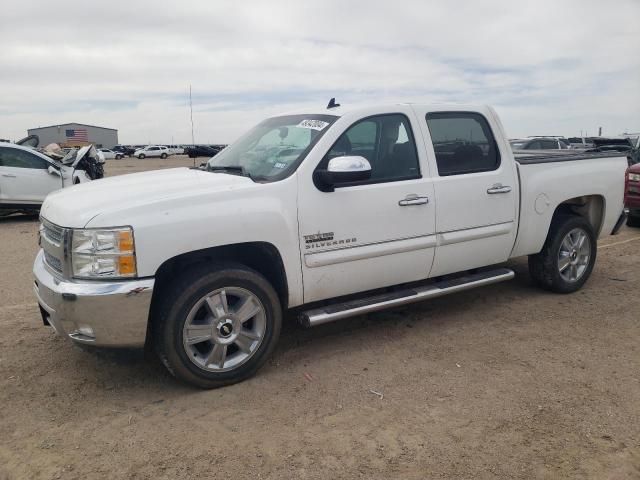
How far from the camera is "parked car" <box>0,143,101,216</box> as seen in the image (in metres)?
11.2

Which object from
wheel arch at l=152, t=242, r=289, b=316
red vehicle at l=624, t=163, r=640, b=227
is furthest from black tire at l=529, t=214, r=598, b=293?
red vehicle at l=624, t=163, r=640, b=227


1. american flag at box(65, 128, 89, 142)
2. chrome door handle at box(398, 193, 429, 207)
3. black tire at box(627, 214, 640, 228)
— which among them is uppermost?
american flag at box(65, 128, 89, 142)

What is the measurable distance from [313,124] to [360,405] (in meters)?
2.11

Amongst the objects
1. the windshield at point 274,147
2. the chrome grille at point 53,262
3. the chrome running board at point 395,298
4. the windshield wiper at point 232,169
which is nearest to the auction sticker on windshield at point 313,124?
the windshield at point 274,147

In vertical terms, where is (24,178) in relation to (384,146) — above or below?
below

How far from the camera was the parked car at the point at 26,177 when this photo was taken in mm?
11195

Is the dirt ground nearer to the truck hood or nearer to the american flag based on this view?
the truck hood

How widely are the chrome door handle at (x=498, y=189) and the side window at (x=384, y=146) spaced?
30.7 inches

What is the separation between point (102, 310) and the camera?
3203 mm

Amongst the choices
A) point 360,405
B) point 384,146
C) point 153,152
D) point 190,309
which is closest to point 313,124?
point 384,146

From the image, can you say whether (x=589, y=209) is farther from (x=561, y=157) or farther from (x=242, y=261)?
(x=242, y=261)

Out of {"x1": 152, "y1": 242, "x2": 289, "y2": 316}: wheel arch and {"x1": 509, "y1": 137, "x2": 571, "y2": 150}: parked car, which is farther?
{"x1": 509, "y1": 137, "x2": 571, "y2": 150}: parked car

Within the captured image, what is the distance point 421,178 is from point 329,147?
83cm

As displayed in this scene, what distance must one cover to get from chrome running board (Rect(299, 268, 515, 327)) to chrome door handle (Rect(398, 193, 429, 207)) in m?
0.72
